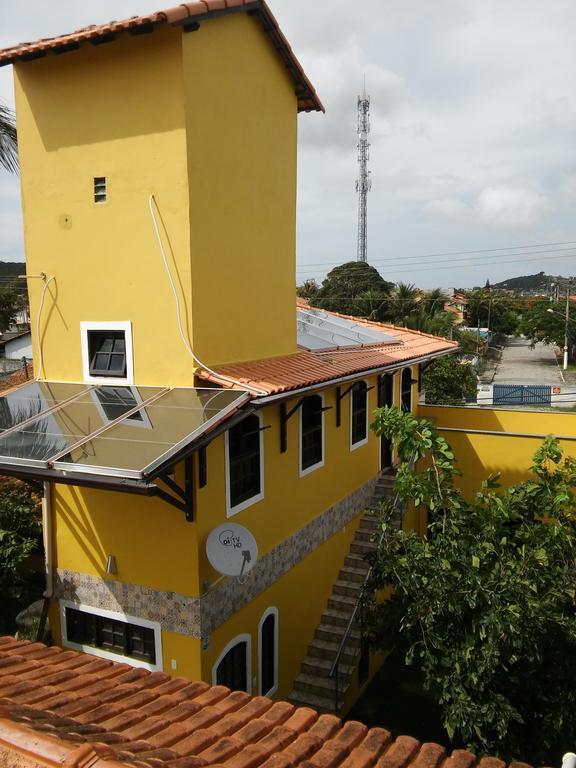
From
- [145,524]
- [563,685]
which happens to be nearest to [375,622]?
[563,685]

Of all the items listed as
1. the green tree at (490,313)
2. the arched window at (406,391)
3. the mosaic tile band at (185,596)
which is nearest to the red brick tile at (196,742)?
the mosaic tile band at (185,596)

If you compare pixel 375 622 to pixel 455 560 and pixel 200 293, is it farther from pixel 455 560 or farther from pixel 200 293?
pixel 200 293

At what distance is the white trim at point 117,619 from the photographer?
8.23m

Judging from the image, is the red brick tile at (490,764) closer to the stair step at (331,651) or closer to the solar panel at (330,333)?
the stair step at (331,651)

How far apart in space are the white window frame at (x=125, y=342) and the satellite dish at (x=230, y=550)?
3.02 m

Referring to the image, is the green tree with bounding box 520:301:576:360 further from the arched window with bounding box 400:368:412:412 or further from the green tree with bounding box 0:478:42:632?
the green tree with bounding box 0:478:42:632

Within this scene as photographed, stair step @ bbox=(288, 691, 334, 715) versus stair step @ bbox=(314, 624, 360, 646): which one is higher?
stair step @ bbox=(314, 624, 360, 646)

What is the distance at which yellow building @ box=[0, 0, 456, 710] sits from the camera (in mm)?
7812

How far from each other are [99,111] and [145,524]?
6498 millimetres

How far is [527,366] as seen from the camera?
61.8 meters

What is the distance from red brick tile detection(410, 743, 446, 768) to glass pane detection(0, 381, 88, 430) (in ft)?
21.4

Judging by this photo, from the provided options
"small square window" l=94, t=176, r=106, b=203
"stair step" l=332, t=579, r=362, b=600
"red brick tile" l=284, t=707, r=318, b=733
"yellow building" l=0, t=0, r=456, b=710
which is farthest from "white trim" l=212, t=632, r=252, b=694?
"small square window" l=94, t=176, r=106, b=203

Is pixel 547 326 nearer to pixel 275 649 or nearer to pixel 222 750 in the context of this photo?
pixel 275 649

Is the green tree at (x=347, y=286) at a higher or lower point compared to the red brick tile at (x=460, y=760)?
higher
